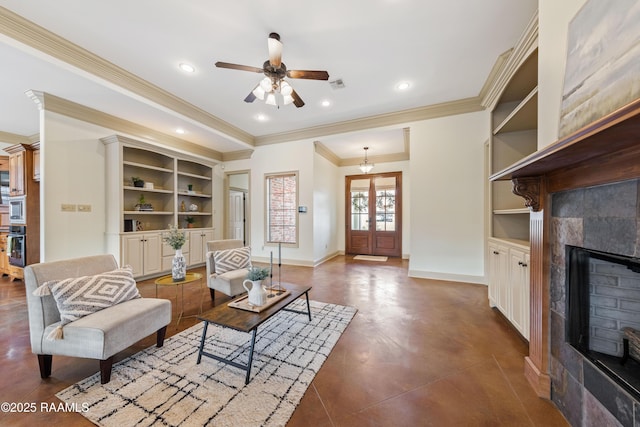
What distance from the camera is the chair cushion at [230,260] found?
10.5 ft

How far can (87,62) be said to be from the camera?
2.85 meters

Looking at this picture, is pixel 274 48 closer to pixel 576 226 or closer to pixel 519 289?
pixel 576 226

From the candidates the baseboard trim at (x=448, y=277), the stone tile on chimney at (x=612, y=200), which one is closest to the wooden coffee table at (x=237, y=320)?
the stone tile on chimney at (x=612, y=200)

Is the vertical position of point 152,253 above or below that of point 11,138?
below

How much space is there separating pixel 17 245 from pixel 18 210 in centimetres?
60

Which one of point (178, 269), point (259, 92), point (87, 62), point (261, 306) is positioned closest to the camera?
point (261, 306)

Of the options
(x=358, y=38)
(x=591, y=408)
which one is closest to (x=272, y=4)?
(x=358, y=38)

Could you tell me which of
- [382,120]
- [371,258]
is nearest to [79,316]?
[382,120]

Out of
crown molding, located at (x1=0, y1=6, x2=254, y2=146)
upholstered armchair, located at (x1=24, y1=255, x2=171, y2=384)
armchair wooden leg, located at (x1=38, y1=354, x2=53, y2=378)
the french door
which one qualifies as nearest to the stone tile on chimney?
upholstered armchair, located at (x1=24, y1=255, x2=171, y2=384)

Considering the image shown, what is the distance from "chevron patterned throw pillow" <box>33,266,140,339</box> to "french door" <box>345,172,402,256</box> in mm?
5753

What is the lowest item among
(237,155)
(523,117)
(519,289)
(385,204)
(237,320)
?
(237,320)

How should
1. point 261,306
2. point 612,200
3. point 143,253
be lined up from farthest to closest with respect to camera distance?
point 143,253 < point 261,306 < point 612,200

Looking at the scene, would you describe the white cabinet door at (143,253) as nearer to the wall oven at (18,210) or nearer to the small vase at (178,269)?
the wall oven at (18,210)

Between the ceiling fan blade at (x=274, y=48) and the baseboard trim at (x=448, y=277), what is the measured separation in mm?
4044
